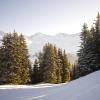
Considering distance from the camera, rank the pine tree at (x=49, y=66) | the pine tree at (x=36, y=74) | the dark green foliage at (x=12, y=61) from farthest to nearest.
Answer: the pine tree at (x=36, y=74), the pine tree at (x=49, y=66), the dark green foliage at (x=12, y=61)

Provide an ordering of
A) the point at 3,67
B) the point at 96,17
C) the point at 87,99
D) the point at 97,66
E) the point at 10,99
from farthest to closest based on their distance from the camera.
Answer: the point at 96,17, the point at 3,67, the point at 97,66, the point at 10,99, the point at 87,99

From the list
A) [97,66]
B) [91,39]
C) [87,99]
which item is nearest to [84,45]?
[91,39]

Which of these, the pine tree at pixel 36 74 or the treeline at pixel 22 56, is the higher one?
the treeline at pixel 22 56

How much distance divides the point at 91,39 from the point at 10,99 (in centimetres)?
2919

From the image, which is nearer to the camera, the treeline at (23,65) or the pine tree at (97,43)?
the pine tree at (97,43)

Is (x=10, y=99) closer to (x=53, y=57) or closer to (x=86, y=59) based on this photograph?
(x=86, y=59)

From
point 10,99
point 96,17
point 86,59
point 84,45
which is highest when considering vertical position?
point 96,17

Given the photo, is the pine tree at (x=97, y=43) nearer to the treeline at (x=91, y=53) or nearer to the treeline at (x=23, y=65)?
the treeline at (x=91, y=53)

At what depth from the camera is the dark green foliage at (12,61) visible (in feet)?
147

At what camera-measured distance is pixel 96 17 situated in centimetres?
4797

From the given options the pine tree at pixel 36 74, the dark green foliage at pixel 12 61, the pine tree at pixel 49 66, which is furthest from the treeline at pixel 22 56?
the pine tree at pixel 36 74

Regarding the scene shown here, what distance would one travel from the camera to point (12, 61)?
45688 millimetres

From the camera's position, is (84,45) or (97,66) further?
(84,45)

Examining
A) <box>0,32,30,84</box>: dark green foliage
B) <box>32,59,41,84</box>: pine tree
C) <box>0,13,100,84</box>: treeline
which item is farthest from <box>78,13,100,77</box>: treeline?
<box>32,59,41,84</box>: pine tree
